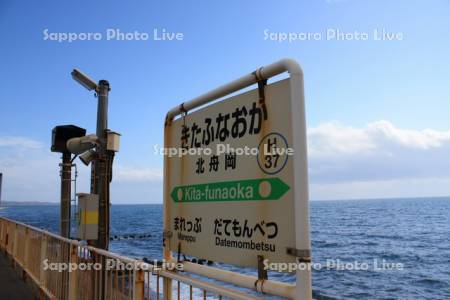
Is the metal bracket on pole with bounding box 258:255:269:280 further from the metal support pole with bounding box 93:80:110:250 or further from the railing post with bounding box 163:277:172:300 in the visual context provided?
the metal support pole with bounding box 93:80:110:250

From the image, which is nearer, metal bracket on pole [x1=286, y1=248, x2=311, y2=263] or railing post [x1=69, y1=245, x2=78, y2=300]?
metal bracket on pole [x1=286, y1=248, x2=311, y2=263]

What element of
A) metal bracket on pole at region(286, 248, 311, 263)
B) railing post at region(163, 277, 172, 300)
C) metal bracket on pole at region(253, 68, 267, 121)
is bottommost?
railing post at region(163, 277, 172, 300)

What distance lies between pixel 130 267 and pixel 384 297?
66.4 feet

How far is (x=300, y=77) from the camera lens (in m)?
2.30

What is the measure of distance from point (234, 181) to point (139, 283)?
4.93ft

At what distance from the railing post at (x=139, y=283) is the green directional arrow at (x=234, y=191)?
0.76 m

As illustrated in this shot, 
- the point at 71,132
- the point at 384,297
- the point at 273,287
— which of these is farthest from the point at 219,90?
the point at 384,297

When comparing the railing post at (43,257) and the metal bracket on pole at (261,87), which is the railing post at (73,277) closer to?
the railing post at (43,257)

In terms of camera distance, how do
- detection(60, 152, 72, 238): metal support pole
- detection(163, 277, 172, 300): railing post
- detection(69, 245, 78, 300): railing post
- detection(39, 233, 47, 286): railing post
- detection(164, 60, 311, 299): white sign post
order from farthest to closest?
detection(60, 152, 72, 238): metal support pole
detection(39, 233, 47, 286): railing post
detection(69, 245, 78, 300): railing post
detection(163, 277, 172, 300): railing post
detection(164, 60, 311, 299): white sign post

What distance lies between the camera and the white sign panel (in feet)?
7.72

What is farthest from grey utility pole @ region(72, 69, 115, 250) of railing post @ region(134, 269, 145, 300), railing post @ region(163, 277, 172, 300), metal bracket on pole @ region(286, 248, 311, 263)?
metal bracket on pole @ region(286, 248, 311, 263)

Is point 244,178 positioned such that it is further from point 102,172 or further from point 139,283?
point 102,172

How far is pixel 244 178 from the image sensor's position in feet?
8.77

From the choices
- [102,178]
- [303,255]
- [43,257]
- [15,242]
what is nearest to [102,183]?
[102,178]
